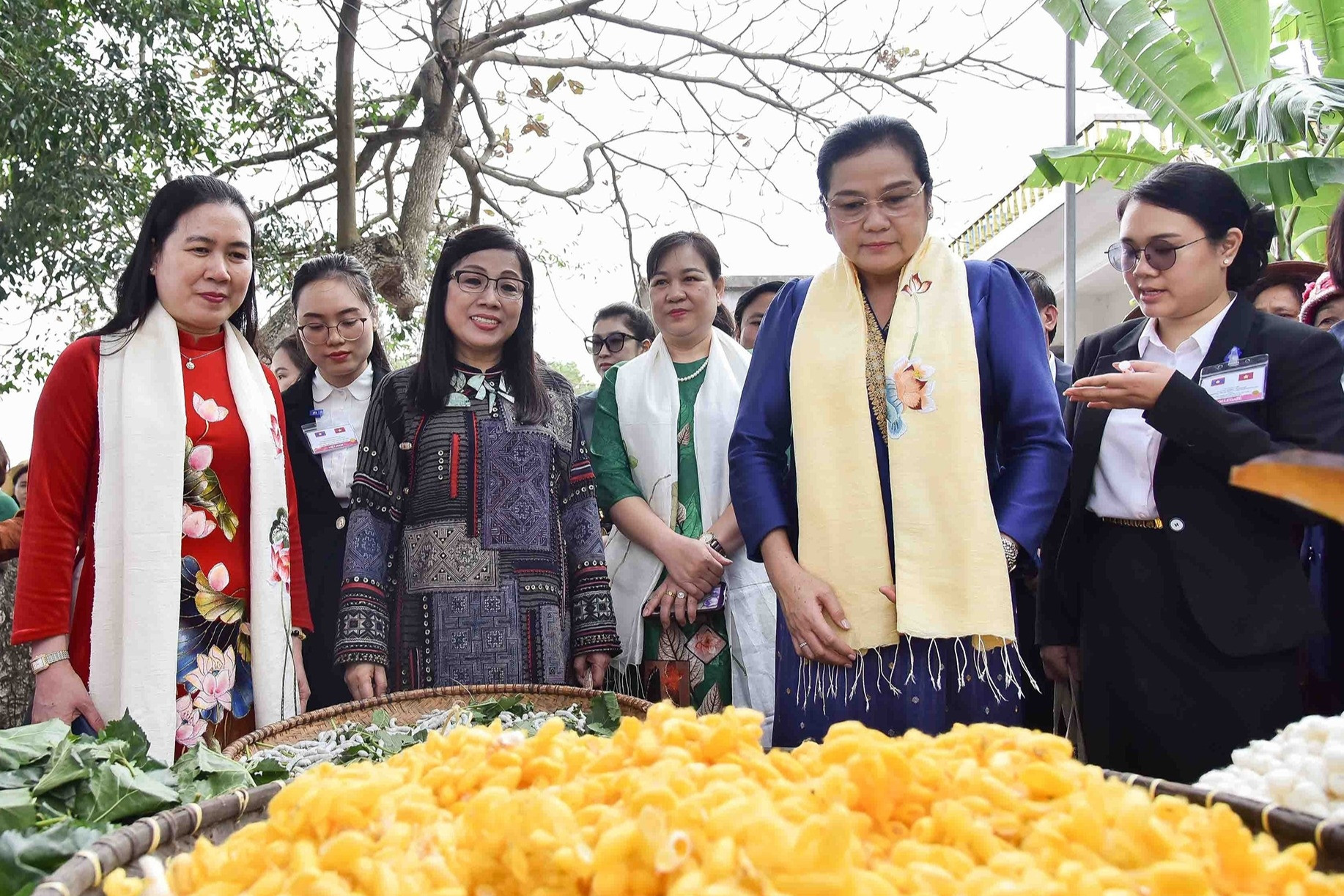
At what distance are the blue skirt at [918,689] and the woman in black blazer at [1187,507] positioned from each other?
0.33 m

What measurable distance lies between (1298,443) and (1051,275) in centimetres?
1479

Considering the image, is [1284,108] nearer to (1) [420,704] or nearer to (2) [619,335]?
(2) [619,335]

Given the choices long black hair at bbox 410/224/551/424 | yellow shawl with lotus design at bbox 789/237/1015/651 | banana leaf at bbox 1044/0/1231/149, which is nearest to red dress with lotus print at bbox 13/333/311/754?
long black hair at bbox 410/224/551/424

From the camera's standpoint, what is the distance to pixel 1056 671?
7.75 ft

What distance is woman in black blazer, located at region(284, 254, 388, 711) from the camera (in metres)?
2.81

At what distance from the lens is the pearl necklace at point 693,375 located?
2832 mm

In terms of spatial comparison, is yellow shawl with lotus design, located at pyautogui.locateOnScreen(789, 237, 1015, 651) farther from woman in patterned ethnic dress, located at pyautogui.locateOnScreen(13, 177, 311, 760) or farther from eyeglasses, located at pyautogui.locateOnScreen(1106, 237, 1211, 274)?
woman in patterned ethnic dress, located at pyautogui.locateOnScreen(13, 177, 311, 760)

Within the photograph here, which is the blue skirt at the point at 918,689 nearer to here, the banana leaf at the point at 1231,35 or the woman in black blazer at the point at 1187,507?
the woman in black blazer at the point at 1187,507

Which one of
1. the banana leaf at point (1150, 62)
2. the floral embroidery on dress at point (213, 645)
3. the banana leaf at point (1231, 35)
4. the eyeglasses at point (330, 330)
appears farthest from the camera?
the banana leaf at point (1150, 62)

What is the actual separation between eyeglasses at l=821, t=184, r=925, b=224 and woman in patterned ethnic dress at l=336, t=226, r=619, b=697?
0.93 m

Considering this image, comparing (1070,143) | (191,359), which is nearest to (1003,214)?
(1070,143)

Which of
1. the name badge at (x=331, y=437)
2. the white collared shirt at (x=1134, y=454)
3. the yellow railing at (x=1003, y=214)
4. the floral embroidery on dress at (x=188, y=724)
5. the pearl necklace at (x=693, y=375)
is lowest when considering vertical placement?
the floral embroidery on dress at (x=188, y=724)

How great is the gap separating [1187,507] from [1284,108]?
3.06 m

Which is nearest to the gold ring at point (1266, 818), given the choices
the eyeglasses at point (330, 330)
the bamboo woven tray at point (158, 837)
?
the bamboo woven tray at point (158, 837)
